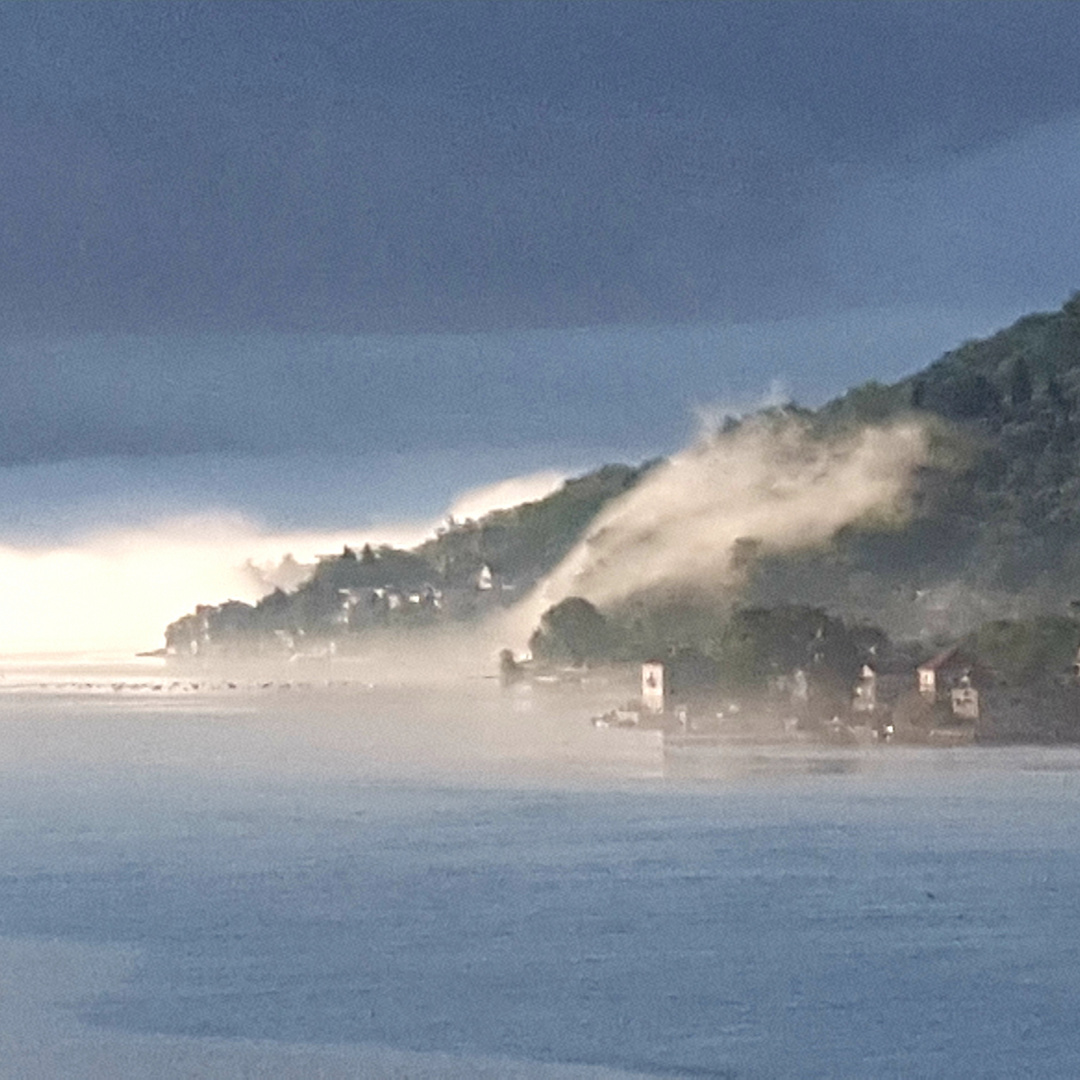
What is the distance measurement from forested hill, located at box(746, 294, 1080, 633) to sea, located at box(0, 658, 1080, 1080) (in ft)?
123

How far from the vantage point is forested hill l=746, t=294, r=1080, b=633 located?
10219 centimetres

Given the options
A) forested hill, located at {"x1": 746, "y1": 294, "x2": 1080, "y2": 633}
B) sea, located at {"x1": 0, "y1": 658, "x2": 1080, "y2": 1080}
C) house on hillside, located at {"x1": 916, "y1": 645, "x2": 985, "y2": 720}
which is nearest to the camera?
sea, located at {"x1": 0, "y1": 658, "x2": 1080, "y2": 1080}

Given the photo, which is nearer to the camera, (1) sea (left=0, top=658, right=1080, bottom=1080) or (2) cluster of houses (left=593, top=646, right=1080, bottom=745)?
(1) sea (left=0, top=658, right=1080, bottom=1080)

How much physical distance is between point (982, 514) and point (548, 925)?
267ft

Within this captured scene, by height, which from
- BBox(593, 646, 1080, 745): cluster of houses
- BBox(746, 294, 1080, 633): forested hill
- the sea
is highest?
BBox(746, 294, 1080, 633): forested hill

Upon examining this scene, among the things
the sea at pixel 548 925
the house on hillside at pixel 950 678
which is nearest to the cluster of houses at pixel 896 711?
the house on hillside at pixel 950 678

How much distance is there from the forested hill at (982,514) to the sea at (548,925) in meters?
37.6

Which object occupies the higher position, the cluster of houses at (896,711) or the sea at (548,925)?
the cluster of houses at (896,711)

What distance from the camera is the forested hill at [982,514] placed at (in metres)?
102

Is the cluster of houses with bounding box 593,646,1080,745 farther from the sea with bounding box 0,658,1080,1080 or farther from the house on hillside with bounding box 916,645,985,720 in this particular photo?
the sea with bounding box 0,658,1080,1080

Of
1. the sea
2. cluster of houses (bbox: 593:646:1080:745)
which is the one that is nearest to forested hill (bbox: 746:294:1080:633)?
cluster of houses (bbox: 593:646:1080:745)

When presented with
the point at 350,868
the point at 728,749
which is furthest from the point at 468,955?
the point at 728,749

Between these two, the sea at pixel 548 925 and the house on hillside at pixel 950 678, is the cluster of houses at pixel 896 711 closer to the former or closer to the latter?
the house on hillside at pixel 950 678

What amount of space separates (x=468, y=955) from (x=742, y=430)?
114 meters
